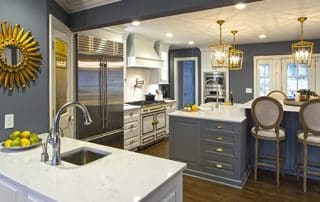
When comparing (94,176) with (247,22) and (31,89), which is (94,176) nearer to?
(31,89)

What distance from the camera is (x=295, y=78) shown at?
6.24 m

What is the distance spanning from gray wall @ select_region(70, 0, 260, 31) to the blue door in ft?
16.8

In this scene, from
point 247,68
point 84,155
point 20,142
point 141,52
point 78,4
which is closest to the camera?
point 20,142

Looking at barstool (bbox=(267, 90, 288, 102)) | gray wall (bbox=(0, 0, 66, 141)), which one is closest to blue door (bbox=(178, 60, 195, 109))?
barstool (bbox=(267, 90, 288, 102))

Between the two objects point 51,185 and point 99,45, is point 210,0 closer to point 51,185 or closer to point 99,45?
point 51,185

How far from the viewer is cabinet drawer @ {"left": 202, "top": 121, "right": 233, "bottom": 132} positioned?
3.30m

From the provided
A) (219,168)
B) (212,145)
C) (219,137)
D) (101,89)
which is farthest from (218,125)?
(101,89)

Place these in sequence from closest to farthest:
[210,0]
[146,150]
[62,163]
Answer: [62,163] < [210,0] < [146,150]

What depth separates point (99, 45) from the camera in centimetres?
374

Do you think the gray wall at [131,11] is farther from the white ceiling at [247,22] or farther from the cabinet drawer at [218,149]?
the cabinet drawer at [218,149]

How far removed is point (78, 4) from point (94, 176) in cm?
226

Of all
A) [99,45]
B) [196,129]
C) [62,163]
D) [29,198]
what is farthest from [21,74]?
[196,129]

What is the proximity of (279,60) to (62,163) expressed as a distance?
20.8 feet

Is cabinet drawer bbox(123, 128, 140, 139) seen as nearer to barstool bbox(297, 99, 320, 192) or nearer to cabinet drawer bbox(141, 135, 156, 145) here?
cabinet drawer bbox(141, 135, 156, 145)
